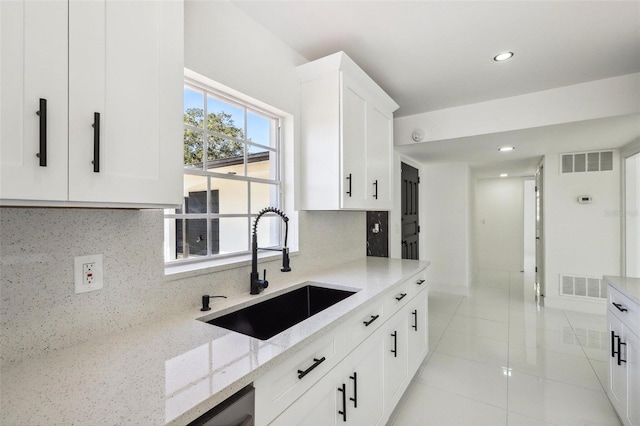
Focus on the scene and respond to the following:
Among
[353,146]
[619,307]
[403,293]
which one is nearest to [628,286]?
[619,307]

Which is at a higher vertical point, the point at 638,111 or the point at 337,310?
the point at 638,111

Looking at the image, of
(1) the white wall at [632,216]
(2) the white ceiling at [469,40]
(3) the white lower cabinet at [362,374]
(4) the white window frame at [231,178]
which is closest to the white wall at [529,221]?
(1) the white wall at [632,216]

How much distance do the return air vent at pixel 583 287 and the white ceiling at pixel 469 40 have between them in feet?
6.67

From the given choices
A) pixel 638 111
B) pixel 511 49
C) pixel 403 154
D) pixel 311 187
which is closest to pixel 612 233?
pixel 638 111

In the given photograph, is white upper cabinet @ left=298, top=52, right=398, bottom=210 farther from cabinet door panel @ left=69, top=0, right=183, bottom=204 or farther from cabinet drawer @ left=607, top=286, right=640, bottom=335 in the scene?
cabinet drawer @ left=607, top=286, right=640, bottom=335

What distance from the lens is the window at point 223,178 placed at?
159cm

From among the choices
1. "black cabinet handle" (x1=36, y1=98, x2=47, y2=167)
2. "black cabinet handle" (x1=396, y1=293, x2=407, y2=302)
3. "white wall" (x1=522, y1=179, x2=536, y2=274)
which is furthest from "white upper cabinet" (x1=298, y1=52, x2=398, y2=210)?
"white wall" (x1=522, y1=179, x2=536, y2=274)

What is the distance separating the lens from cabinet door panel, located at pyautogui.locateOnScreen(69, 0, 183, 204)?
2.80 feet

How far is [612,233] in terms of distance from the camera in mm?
3902

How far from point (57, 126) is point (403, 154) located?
3.97 meters

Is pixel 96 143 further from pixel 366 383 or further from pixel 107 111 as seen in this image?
pixel 366 383

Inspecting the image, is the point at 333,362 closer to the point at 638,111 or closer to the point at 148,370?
the point at 148,370

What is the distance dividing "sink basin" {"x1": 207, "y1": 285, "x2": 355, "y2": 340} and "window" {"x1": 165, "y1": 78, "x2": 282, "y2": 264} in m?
0.37

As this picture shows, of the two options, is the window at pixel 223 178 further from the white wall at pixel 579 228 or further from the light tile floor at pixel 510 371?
the white wall at pixel 579 228
